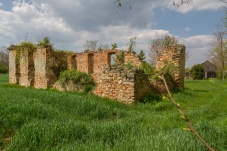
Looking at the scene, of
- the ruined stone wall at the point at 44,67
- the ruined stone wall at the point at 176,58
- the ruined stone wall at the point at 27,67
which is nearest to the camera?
the ruined stone wall at the point at 176,58

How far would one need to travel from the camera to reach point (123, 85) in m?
10.5

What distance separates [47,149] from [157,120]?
12.1 ft

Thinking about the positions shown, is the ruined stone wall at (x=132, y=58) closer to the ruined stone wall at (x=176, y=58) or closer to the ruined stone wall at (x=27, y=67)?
the ruined stone wall at (x=176, y=58)

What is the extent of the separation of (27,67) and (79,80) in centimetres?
689

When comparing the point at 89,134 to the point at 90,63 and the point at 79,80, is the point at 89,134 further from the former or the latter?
the point at 90,63

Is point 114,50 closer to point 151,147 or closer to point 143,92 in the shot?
point 143,92

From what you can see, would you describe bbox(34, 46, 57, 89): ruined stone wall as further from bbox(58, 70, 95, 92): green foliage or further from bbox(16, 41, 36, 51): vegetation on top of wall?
bbox(58, 70, 95, 92): green foliage

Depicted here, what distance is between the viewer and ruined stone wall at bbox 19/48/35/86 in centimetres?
1939

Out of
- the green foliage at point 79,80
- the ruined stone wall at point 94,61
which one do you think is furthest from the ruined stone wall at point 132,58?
the green foliage at point 79,80

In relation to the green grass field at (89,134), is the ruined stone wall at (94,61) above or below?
above

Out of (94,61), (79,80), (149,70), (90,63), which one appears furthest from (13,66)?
(149,70)

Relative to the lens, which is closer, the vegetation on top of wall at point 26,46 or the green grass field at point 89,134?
the green grass field at point 89,134

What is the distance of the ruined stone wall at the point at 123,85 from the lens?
10.2m

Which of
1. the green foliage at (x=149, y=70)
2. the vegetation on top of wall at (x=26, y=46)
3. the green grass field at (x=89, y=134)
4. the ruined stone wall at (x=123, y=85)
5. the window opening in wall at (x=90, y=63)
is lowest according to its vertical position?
the green grass field at (x=89, y=134)
